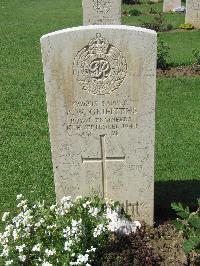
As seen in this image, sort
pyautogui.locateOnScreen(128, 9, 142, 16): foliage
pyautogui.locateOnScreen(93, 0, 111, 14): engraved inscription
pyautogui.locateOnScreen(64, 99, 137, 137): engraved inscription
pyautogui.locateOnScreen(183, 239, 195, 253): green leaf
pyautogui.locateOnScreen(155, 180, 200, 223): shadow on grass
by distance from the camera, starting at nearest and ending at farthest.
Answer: pyautogui.locateOnScreen(183, 239, 195, 253): green leaf < pyautogui.locateOnScreen(64, 99, 137, 137): engraved inscription < pyautogui.locateOnScreen(155, 180, 200, 223): shadow on grass < pyautogui.locateOnScreen(93, 0, 111, 14): engraved inscription < pyautogui.locateOnScreen(128, 9, 142, 16): foliage

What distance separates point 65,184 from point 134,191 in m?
0.76

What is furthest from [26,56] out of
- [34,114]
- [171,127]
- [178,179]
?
[178,179]

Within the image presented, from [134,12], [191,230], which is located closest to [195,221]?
[191,230]

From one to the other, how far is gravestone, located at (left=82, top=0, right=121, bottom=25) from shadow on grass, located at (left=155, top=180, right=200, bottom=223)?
7064 mm

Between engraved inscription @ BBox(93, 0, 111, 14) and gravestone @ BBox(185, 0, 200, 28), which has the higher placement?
engraved inscription @ BBox(93, 0, 111, 14)

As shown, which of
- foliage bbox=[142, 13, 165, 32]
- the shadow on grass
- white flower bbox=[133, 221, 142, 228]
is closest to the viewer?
white flower bbox=[133, 221, 142, 228]

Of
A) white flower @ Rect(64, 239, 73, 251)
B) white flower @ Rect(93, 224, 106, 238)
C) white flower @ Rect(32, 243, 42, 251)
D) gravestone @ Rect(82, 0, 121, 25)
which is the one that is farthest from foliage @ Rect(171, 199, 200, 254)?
gravestone @ Rect(82, 0, 121, 25)

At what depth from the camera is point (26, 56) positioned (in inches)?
507

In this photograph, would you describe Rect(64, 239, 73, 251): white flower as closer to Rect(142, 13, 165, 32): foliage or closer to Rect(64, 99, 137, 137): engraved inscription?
Rect(64, 99, 137, 137): engraved inscription

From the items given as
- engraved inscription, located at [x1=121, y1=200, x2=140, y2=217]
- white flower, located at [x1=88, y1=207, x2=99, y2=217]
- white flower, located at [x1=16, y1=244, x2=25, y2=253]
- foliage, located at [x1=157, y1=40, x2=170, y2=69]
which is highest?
foliage, located at [x1=157, y1=40, x2=170, y2=69]

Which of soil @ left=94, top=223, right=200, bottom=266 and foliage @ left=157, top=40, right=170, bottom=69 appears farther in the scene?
foliage @ left=157, top=40, right=170, bottom=69

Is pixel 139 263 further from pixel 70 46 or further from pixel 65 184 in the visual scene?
pixel 70 46

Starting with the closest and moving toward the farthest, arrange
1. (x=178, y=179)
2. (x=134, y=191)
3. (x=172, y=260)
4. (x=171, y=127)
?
(x=172, y=260)
(x=134, y=191)
(x=178, y=179)
(x=171, y=127)

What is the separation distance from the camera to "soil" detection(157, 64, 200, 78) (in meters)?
10.9
